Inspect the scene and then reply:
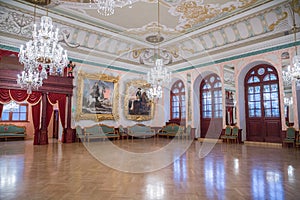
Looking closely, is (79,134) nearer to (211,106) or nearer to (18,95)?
(18,95)

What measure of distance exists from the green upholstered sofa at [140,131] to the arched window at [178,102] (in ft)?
6.71

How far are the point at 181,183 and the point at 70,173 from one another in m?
2.31

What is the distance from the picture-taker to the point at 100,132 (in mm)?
11695

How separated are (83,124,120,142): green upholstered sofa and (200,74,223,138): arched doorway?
17.1 ft

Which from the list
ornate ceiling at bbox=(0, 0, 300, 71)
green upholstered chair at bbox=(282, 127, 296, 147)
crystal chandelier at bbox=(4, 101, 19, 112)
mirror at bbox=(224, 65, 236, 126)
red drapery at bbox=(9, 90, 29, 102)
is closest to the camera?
ornate ceiling at bbox=(0, 0, 300, 71)

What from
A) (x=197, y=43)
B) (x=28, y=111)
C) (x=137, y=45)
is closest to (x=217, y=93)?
(x=197, y=43)

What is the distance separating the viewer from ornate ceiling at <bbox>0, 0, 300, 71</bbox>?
8469 mm

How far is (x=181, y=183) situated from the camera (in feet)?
12.5

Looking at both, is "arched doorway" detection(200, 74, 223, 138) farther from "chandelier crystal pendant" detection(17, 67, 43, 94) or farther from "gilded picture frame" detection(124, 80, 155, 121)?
"chandelier crystal pendant" detection(17, 67, 43, 94)

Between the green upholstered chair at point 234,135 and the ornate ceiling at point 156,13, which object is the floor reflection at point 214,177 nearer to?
the green upholstered chair at point 234,135

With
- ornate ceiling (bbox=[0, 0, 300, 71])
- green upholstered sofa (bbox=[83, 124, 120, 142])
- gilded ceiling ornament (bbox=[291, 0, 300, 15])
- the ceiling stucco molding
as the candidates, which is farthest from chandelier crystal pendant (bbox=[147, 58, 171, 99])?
gilded ceiling ornament (bbox=[291, 0, 300, 15])

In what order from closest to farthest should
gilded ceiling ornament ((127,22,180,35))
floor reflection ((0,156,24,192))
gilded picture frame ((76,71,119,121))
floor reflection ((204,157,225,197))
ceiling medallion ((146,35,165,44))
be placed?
floor reflection ((204,157,225,197)), floor reflection ((0,156,24,192)), gilded ceiling ornament ((127,22,180,35)), gilded picture frame ((76,71,119,121)), ceiling medallion ((146,35,165,44))

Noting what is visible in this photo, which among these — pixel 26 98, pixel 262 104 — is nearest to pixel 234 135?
pixel 262 104

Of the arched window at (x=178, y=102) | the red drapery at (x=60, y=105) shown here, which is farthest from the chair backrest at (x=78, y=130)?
the arched window at (x=178, y=102)
